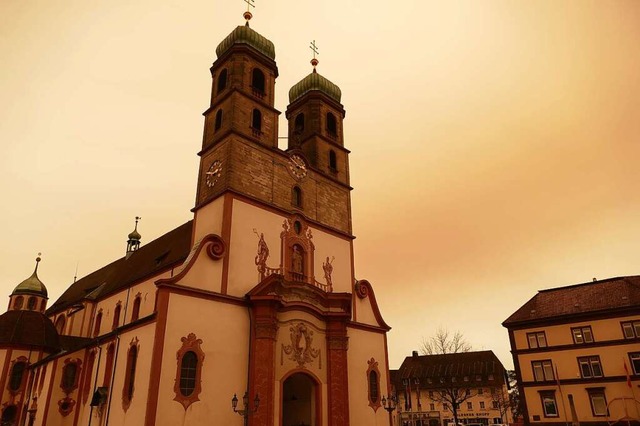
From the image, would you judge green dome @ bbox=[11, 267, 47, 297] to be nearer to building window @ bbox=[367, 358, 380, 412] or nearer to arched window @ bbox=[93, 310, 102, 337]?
arched window @ bbox=[93, 310, 102, 337]

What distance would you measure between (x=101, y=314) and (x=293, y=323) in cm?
1997

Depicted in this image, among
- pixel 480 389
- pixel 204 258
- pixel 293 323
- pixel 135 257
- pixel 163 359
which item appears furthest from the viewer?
pixel 480 389

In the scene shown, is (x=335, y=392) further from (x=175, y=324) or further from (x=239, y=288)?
(x=175, y=324)

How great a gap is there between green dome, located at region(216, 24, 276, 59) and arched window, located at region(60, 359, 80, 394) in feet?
73.4

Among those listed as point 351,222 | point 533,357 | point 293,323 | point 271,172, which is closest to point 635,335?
point 533,357

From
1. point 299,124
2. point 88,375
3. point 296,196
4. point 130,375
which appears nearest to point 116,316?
point 88,375

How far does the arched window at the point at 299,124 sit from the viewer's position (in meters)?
35.5

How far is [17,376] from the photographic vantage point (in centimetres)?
3669

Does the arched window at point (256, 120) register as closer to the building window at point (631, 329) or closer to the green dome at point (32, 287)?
the building window at point (631, 329)

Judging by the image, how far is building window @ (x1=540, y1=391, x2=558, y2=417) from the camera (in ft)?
Result: 129

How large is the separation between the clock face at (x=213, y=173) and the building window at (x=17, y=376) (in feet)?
77.8

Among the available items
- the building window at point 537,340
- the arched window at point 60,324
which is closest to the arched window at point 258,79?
the arched window at point 60,324

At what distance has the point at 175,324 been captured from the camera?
20.9 m

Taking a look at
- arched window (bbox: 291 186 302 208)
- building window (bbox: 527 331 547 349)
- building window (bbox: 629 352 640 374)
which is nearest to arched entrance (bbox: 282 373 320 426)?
arched window (bbox: 291 186 302 208)
